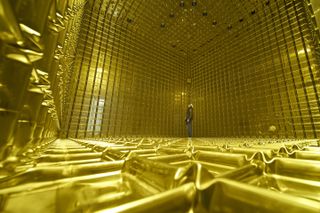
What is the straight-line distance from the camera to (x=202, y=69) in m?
4.70

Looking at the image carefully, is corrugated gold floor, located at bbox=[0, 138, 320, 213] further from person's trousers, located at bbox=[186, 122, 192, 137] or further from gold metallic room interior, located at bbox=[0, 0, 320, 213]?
Result: person's trousers, located at bbox=[186, 122, 192, 137]

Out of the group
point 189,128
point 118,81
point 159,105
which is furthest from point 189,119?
point 118,81

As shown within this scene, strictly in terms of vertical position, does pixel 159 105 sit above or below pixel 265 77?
below

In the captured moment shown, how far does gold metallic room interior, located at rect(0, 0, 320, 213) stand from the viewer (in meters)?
0.29

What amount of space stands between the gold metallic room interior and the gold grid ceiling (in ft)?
0.08

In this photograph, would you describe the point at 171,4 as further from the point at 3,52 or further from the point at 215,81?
the point at 3,52

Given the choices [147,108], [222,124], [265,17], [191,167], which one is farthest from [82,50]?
[265,17]

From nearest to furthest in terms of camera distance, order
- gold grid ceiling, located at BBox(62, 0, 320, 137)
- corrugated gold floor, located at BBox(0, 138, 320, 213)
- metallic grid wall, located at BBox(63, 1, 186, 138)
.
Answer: corrugated gold floor, located at BBox(0, 138, 320, 213) → gold grid ceiling, located at BBox(62, 0, 320, 137) → metallic grid wall, located at BBox(63, 1, 186, 138)

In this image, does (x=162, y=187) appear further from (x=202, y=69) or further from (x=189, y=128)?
(x=202, y=69)

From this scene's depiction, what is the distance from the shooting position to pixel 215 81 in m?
4.22

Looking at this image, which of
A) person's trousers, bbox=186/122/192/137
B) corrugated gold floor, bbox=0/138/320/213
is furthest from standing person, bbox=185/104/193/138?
corrugated gold floor, bbox=0/138/320/213

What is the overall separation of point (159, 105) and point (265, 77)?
267 cm

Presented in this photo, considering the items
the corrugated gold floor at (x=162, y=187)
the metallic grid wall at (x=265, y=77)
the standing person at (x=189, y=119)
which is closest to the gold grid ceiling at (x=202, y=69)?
the metallic grid wall at (x=265, y=77)

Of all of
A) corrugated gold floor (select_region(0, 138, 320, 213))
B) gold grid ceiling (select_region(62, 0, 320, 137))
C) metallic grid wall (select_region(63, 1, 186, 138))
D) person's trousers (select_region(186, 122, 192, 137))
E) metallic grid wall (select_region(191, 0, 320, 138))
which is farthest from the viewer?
person's trousers (select_region(186, 122, 192, 137))
